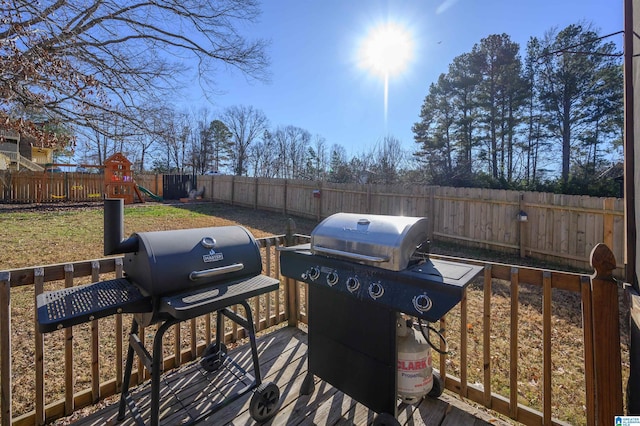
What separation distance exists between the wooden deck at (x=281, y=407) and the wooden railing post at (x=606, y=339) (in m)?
0.66

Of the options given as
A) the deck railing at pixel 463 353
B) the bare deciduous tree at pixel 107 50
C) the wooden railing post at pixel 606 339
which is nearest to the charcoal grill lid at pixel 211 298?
the deck railing at pixel 463 353

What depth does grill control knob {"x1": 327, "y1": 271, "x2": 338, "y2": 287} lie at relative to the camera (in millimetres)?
1830

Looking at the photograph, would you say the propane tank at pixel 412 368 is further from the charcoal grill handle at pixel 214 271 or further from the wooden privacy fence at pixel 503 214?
the wooden privacy fence at pixel 503 214

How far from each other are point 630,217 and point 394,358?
1.63 meters

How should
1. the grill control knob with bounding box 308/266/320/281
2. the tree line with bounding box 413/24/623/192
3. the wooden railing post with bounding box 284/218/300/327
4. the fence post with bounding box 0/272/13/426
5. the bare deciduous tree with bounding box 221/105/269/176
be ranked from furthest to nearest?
the bare deciduous tree with bounding box 221/105/269/176 < the tree line with bounding box 413/24/623/192 < the wooden railing post with bounding box 284/218/300/327 < the grill control knob with bounding box 308/266/320/281 < the fence post with bounding box 0/272/13/426

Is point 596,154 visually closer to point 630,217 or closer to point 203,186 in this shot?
point 630,217

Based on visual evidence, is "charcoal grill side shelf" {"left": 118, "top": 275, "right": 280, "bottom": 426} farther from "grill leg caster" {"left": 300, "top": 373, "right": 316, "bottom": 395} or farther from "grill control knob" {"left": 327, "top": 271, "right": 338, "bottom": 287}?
"grill control knob" {"left": 327, "top": 271, "right": 338, "bottom": 287}

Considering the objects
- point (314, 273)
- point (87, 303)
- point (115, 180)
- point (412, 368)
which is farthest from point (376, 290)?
point (115, 180)

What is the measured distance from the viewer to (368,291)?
167cm

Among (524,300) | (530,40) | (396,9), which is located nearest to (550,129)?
(530,40)

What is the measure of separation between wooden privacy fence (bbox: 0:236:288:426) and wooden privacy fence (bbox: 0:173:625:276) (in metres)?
6.27

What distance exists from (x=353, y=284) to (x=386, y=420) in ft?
2.60

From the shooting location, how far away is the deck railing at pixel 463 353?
5.40 ft

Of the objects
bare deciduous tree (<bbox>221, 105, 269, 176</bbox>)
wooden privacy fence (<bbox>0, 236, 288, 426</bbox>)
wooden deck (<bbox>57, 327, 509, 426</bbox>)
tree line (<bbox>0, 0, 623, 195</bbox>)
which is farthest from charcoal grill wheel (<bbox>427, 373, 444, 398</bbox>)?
bare deciduous tree (<bbox>221, 105, 269, 176</bbox>)
